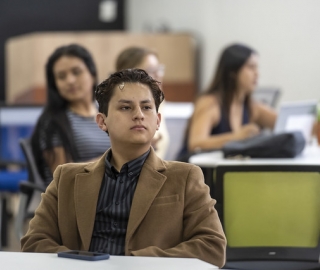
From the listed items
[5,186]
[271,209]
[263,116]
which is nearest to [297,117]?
[263,116]

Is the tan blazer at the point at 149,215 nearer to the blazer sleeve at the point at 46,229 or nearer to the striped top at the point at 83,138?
the blazer sleeve at the point at 46,229

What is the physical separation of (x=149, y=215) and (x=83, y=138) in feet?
5.83

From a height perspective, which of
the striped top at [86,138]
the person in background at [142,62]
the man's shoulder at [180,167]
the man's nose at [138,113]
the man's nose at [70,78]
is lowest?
the striped top at [86,138]

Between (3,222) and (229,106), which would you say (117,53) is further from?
(229,106)

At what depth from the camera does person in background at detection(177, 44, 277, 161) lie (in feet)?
16.3

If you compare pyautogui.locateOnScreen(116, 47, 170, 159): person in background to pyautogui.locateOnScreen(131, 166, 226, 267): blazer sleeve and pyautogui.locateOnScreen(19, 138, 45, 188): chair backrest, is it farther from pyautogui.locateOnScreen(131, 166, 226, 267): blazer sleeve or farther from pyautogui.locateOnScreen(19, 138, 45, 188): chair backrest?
pyautogui.locateOnScreen(131, 166, 226, 267): blazer sleeve

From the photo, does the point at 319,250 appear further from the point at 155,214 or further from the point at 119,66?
the point at 119,66

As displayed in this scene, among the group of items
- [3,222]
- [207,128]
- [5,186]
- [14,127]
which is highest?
[207,128]

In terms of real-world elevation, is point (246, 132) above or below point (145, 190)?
below

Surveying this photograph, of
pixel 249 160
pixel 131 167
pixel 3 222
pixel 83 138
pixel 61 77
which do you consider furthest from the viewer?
pixel 3 222

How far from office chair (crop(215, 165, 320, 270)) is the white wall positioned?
4.56 meters

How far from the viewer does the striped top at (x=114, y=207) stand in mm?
2301

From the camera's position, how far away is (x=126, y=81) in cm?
235

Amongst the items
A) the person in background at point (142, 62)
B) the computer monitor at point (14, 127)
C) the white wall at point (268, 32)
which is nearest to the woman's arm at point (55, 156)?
the person in background at point (142, 62)
